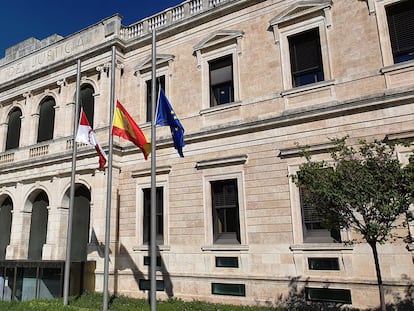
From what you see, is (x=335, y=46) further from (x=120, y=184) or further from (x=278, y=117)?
(x=120, y=184)

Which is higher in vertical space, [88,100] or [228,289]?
[88,100]

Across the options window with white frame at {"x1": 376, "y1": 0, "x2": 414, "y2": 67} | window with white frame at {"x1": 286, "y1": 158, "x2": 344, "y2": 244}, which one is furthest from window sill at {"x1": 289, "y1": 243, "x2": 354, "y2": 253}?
window with white frame at {"x1": 376, "y1": 0, "x2": 414, "y2": 67}

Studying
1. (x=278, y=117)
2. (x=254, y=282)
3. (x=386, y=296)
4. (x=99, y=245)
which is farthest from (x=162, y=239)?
(x=386, y=296)

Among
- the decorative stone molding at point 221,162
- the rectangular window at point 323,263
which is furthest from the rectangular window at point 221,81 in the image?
the rectangular window at point 323,263

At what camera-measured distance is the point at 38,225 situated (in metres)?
19.2

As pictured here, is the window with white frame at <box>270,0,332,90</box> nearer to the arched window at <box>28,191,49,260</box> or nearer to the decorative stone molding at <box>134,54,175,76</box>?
the decorative stone molding at <box>134,54,175,76</box>

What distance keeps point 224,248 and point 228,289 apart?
1.38m

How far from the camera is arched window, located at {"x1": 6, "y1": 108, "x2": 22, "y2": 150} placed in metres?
21.5

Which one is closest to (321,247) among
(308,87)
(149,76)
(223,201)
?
(223,201)

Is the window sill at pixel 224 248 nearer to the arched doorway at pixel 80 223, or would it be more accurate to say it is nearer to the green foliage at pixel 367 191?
the green foliage at pixel 367 191

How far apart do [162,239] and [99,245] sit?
8.50ft

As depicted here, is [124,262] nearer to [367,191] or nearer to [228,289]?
[228,289]

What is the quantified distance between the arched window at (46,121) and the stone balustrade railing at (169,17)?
5985 millimetres

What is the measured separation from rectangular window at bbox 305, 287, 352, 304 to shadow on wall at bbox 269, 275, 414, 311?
9cm
